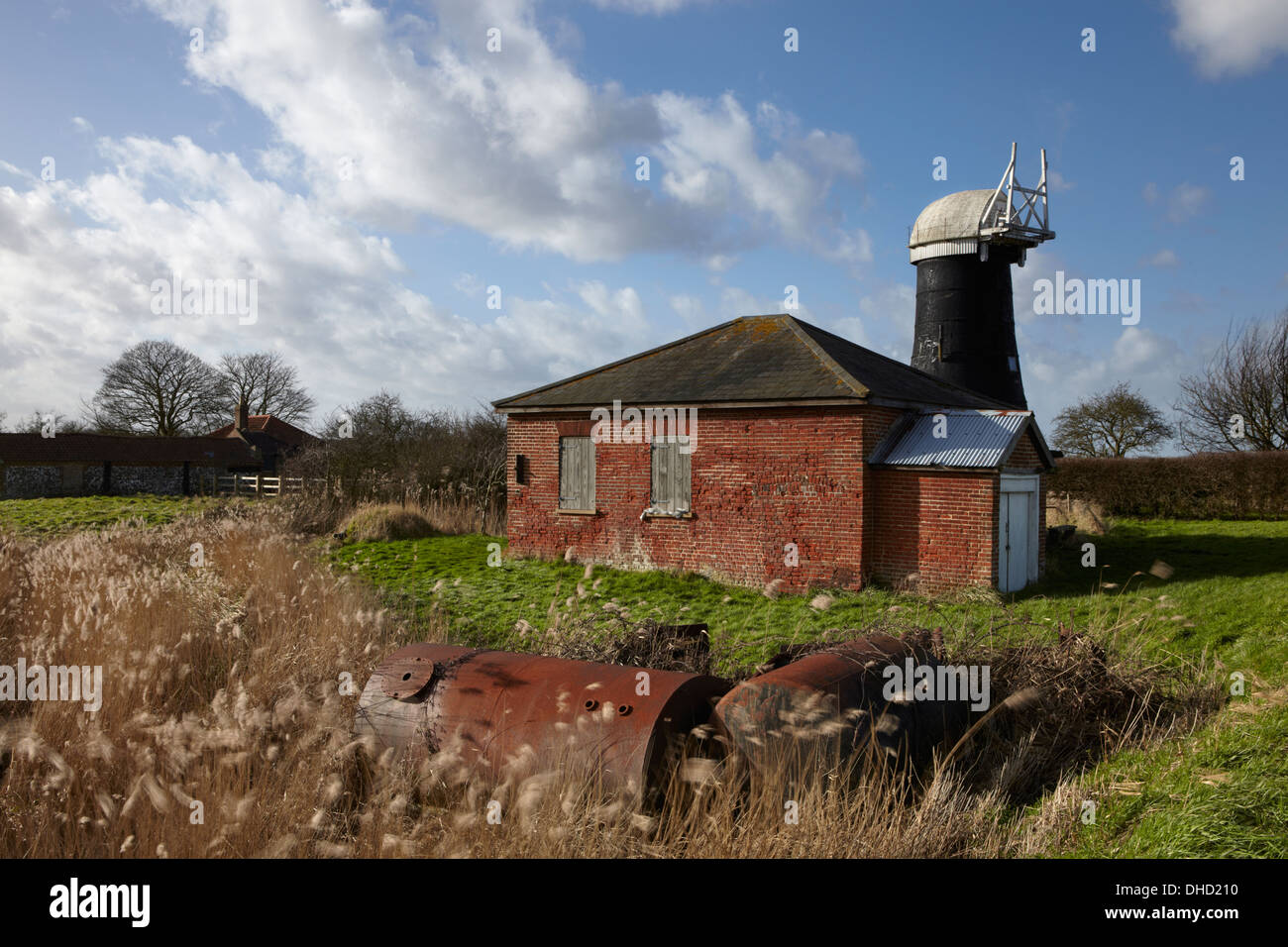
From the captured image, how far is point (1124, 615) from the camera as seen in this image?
368 inches

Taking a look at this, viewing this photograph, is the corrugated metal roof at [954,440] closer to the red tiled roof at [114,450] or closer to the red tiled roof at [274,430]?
the red tiled roof at [114,450]

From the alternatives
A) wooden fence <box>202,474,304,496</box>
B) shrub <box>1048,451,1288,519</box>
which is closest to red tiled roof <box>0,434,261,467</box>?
wooden fence <box>202,474,304,496</box>

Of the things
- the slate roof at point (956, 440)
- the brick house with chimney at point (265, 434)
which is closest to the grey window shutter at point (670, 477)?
the slate roof at point (956, 440)

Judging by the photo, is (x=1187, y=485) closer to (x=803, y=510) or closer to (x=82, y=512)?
(x=803, y=510)

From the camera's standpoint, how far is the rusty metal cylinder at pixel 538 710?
4.48 meters

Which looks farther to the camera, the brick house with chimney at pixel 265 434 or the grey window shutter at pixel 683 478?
the brick house with chimney at pixel 265 434

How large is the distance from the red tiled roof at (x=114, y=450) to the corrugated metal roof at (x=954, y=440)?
39145 mm

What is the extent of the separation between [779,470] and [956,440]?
2851mm

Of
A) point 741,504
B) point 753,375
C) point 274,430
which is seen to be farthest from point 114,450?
point 741,504

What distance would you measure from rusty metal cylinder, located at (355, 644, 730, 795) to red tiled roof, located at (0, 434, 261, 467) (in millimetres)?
42713

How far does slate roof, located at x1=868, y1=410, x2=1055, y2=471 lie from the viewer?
43.1 ft

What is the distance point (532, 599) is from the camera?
492 inches
